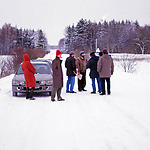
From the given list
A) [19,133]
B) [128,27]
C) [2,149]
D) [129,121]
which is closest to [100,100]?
[129,121]

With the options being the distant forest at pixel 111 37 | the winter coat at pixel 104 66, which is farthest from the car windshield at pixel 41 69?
the distant forest at pixel 111 37

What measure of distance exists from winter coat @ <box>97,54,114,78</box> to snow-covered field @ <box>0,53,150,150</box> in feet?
5.02

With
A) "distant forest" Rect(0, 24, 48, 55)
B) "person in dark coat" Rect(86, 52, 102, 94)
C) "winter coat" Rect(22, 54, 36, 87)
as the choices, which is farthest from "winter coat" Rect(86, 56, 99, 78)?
"distant forest" Rect(0, 24, 48, 55)

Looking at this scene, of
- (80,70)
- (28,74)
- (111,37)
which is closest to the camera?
(28,74)

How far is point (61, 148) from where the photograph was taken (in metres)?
4.05

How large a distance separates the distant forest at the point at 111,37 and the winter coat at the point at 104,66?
63.4m

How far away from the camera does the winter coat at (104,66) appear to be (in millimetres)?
9445

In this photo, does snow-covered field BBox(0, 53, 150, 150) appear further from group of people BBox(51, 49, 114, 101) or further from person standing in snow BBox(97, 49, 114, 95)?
person standing in snow BBox(97, 49, 114, 95)

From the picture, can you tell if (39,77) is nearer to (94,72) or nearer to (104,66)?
(94,72)

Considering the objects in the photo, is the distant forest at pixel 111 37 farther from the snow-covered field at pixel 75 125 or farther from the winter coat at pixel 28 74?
the snow-covered field at pixel 75 125

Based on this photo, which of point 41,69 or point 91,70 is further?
point 41,69

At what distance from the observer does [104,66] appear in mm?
9523

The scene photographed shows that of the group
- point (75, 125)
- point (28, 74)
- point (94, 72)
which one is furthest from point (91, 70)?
point (75, 125)

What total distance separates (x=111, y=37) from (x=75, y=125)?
88261 mm
